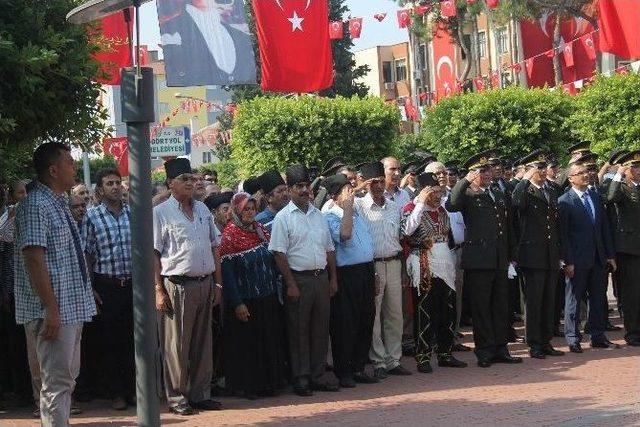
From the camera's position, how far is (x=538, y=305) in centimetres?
1360

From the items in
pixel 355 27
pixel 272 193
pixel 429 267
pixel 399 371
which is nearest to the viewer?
pixel 272 193

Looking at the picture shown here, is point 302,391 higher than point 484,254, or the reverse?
point 484,254

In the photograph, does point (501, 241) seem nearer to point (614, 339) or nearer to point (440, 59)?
point (614, 339)

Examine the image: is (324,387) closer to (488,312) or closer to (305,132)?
(488,312)

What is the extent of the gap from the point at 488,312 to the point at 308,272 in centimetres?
251

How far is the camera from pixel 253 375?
11.4 meters

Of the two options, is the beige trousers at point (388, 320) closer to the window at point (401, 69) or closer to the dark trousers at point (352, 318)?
the dark trousers at point (352, 318)

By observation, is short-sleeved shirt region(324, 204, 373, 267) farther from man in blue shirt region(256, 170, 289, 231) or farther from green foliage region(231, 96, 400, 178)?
green foliage region(231, 96, 400, 178)

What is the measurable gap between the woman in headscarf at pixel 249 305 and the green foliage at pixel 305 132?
17.5 metres

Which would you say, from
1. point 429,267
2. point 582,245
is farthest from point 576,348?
point 429,267

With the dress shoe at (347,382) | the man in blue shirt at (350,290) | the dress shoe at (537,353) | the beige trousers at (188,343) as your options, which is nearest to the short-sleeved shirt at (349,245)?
the man in blue shirt at (350,290)

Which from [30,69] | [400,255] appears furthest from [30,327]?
[400,255]

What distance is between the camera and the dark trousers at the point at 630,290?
47.3 ft

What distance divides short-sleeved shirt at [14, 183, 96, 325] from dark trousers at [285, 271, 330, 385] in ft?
13.4
